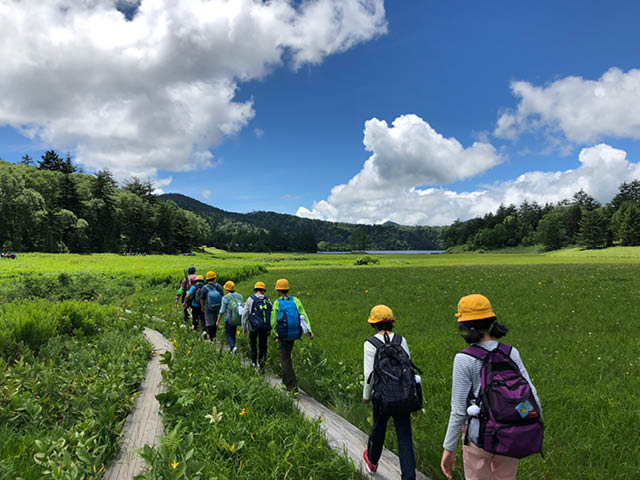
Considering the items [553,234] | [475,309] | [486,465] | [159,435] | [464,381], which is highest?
[553,234]

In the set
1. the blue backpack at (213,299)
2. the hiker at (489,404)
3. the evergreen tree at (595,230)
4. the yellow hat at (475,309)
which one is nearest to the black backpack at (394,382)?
the hiker at (489,404)

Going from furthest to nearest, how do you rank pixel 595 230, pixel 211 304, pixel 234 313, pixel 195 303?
pixel 595 230 < pixel 195 303 < pixel 211 304 < pixel 234 313

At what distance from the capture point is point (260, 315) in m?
7.11

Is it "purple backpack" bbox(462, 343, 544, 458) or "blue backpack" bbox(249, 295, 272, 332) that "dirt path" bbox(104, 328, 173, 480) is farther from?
"purple backpack" bbox(462, 343, 544, 458)

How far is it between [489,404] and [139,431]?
508 cm

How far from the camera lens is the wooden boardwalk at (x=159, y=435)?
3937 mm

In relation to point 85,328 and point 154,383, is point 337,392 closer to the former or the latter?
point 154,383

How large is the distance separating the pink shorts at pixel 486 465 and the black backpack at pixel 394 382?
69cm

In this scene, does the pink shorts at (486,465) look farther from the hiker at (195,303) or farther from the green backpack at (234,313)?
the hiker at (195,303)

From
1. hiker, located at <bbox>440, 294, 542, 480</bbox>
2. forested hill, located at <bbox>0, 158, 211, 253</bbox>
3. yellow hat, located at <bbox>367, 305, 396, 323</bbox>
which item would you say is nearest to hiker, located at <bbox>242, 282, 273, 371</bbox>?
yellow hat, located at <bbox>367, 305, 396, 323</bbox>

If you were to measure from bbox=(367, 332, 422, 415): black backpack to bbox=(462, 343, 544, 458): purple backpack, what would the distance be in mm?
962

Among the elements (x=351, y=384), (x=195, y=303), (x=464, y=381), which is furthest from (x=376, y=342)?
(x=195, y=303)

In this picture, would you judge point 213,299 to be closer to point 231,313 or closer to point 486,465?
point 231,313

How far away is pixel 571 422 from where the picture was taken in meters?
4.79
